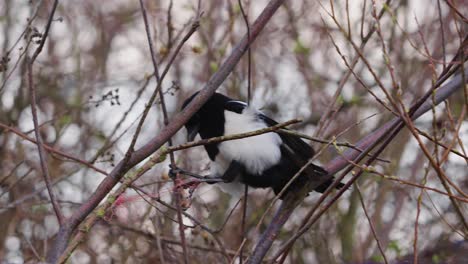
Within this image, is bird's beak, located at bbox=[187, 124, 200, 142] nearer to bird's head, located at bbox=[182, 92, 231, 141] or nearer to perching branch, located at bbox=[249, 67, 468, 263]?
bird's head, located at bbox=[182, 92, 231, 141]

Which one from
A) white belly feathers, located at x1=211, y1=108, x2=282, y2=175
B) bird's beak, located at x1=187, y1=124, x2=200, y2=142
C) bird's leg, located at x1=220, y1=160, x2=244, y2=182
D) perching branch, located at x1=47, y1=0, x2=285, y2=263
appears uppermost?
bird's beak, located at x1=187, y1=124, x2=200, y2=142

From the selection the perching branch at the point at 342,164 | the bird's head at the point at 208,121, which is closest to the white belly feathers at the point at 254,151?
the bird's head at the point at 208,121

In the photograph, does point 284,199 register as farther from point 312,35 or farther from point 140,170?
point 312,35

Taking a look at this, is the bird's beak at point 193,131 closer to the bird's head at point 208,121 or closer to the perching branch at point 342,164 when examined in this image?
the bird's head at point 208,121

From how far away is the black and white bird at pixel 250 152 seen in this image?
3433mm

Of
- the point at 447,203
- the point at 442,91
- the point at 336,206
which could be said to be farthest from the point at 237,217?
the point at 442,91

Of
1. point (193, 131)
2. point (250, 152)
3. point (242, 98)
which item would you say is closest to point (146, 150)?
point (250, 152)

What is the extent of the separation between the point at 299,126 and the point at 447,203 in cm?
129

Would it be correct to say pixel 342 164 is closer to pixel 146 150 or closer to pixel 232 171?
pixel 232 171

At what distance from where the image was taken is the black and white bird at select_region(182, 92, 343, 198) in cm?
343

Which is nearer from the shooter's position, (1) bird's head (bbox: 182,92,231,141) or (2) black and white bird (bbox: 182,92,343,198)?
(2) black and white bird (bbox: 182,92,343,198)

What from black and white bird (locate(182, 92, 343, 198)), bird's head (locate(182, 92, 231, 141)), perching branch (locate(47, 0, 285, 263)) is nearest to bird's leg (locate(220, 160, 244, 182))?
black and white bird (locate(182, 92, 343, 198))

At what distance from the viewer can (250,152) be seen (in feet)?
11.3

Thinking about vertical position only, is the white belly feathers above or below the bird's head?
below
